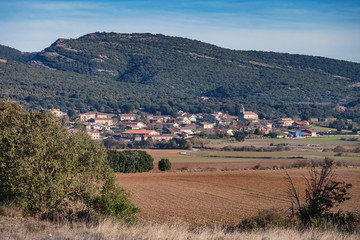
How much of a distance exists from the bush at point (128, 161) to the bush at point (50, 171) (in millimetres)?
26375

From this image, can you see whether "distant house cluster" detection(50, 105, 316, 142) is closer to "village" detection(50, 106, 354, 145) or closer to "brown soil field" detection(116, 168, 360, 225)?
"village" detection(50, 106, 354, 145)

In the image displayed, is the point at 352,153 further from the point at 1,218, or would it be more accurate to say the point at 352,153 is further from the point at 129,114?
the point at 129,114

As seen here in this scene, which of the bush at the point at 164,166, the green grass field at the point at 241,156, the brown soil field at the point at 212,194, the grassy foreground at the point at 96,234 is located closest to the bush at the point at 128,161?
the bush at the point at 164,166

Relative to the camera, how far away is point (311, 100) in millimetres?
182875

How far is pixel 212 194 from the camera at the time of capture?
29781 mm

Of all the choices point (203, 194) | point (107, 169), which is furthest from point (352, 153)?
point (107, 169)

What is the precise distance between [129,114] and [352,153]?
77.7 m

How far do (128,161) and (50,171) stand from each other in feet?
96.5

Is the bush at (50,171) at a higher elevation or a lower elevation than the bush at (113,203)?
higher

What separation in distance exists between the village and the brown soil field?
36.8 meters

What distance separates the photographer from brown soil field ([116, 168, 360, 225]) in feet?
72.9

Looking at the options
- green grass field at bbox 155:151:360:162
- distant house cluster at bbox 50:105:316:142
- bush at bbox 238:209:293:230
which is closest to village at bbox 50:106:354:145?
distant house cluster at bbox 50:105:316:142

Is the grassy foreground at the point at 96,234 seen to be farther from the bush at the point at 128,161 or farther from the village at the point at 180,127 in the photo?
the village at the point at 180,127

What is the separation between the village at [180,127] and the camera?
88688mm
